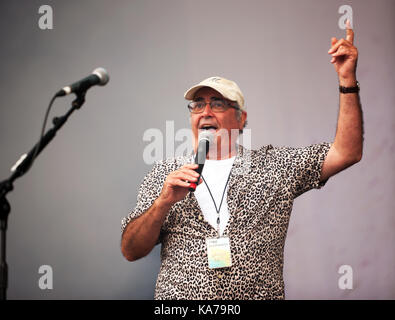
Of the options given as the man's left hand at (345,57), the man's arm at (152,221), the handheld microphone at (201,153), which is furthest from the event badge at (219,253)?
the man's left hand at (345,57)

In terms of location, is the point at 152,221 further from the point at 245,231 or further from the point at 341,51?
the point at 341,51

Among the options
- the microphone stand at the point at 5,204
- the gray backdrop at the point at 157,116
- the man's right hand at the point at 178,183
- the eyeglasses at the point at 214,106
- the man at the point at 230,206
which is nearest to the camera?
the microphone stand at the point at 5,204

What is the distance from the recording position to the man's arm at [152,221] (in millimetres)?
1593

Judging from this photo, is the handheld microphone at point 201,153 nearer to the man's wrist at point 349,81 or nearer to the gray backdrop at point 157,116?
the man's wrist at point 349,81

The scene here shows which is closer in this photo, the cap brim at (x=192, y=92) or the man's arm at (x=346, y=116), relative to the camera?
the man's arm at (x=346, y=116)

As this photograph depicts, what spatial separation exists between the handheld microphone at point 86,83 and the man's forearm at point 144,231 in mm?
604

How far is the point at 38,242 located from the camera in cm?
239

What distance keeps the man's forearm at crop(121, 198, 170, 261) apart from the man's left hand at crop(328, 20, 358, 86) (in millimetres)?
923

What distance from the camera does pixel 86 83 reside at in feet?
4.46

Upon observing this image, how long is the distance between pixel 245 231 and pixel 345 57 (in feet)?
2.83

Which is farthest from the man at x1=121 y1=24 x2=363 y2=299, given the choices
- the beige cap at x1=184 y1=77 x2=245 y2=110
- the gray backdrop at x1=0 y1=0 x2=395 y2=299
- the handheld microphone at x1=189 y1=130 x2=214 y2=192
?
the gray backdrop at x1=0 y1=0 x2=395 y2=299

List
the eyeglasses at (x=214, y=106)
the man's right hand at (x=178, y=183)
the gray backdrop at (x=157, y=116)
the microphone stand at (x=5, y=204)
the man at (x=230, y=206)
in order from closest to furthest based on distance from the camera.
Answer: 1. the microphone stand at (x=5, y=204)
2. the man's right hand at (x=178, y=183)
3. the man at (x=230, y=206)
4. the eyeglasses at (x=214, y=106)
5. the gray backdrop at (x=157, y=116)
